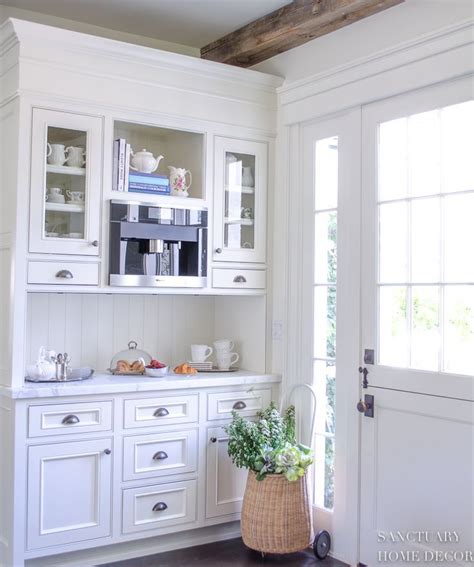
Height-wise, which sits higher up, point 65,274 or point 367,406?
point 65,274

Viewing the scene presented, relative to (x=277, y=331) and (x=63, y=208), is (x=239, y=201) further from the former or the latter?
(x=63, y=208)

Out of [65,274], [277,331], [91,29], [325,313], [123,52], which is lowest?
[277,331]

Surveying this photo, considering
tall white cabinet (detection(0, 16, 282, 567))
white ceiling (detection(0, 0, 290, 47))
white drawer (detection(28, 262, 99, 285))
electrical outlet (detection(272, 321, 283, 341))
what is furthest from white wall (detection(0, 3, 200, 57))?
electrical outlet (detection(272, 321, 283, 341))

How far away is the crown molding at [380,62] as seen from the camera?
2.94 m

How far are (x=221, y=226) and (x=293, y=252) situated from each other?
41 centimetres

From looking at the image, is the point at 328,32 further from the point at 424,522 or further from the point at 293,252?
the point at 424,522

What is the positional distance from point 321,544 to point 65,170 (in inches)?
85.5

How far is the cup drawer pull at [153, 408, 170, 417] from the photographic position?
3.54 meters

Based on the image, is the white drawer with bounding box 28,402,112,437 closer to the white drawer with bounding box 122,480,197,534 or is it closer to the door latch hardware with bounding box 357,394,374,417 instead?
the white drawer with bounding box 122,480,197,534

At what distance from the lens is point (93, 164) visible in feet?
11.4

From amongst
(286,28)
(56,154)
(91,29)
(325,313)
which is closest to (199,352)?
(325,313)

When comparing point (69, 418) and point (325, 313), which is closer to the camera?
point (69, 418)

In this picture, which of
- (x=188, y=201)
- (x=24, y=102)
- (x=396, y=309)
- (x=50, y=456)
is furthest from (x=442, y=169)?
(x=50, y=456)

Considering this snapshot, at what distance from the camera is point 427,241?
312 centimetres
